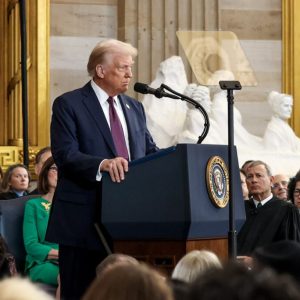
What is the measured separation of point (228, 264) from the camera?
199 centimetres

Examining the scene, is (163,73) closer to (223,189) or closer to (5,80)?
(5,80)

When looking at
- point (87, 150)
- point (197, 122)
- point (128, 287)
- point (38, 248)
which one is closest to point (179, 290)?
point (128, 287)

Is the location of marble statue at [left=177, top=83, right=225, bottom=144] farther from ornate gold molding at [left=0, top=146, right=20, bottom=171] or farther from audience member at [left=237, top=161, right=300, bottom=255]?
audience member at [left=237, top=161, right=300, bottom=255]

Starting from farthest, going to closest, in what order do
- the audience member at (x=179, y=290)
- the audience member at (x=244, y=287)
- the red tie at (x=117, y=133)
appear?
the red tie at (x=117, y=133) < the audience member at (x=179, y=290) < the audience member at (x=244, y=287)

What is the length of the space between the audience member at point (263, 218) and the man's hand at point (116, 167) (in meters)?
2.64

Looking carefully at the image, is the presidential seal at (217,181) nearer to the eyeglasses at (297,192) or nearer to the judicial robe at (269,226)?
the judicial robe at (269,226)

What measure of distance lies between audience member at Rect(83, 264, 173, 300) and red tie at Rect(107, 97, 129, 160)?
2737 mm

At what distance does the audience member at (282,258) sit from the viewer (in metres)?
2.48

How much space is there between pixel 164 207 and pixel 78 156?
45 centimetres

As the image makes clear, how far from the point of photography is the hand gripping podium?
173 inches

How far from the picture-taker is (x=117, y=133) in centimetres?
483

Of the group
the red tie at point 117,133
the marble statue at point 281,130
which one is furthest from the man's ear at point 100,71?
the marble statue at point 281,130

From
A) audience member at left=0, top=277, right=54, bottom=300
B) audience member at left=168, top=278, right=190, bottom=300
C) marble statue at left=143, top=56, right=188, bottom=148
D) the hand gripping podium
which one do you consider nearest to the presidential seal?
the hand gripping podium

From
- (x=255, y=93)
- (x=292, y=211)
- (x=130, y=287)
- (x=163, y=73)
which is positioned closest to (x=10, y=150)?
(x=163, y=73)
